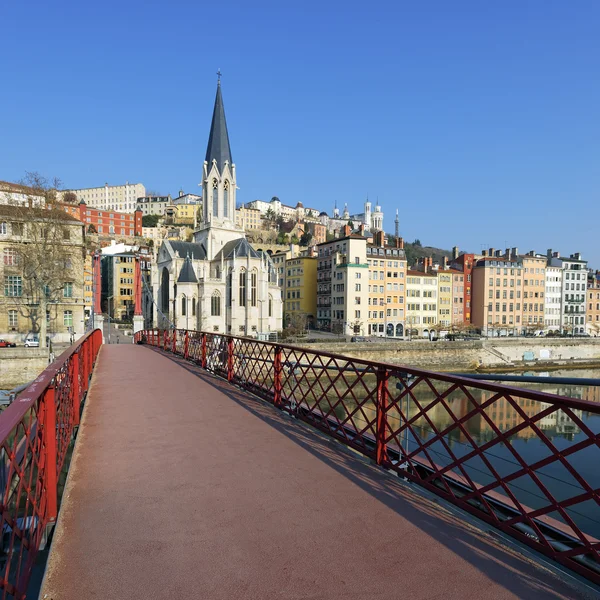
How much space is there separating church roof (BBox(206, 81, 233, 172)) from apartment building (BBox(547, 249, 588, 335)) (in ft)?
174

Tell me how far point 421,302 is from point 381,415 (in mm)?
60937

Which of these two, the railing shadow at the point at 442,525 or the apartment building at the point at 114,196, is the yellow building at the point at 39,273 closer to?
the railing shadow at the point at 442,525

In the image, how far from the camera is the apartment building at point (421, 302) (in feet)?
207

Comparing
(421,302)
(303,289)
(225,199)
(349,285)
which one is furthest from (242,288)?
(421,302)

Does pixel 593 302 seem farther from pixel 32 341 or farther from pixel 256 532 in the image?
pixel 256 532

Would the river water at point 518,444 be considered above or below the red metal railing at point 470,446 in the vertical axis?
below

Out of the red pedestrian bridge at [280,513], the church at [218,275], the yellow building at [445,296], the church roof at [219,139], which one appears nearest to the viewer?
the red pedestrian bridge at [280,513]

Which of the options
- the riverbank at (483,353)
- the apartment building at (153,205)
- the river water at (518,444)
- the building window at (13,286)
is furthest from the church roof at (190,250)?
the apartment building at (153,205)

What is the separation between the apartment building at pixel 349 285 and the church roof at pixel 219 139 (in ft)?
61.1

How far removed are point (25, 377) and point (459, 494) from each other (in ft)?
106

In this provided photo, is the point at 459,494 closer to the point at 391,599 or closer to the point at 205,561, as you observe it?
the point at 391,599

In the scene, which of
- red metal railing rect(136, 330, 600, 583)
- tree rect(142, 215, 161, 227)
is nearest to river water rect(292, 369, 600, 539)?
red metal railing rect(136, 330, 600, 583)

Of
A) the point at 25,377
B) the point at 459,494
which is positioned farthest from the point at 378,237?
the point at 459,494

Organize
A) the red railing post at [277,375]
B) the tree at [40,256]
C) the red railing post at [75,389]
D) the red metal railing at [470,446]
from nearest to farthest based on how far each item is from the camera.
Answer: the red metal railing at [470,446]
the red railing post at [75,389]
the red railing post at [277,375]
the tree at [40,256]
